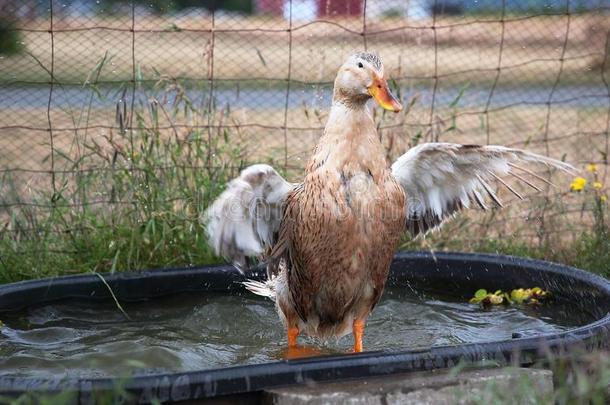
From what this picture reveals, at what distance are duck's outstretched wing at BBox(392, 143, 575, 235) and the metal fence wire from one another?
3.33ft

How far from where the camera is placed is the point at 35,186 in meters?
6.19

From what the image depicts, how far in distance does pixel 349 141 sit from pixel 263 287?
1113 mm

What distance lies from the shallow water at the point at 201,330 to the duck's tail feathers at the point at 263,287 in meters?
0.24

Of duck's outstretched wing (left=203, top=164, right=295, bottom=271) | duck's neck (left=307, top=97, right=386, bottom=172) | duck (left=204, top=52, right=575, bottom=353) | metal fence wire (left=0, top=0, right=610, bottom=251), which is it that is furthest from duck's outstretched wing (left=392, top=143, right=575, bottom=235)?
metal fence wire (left=0, top=0, right=610, bottom=251)

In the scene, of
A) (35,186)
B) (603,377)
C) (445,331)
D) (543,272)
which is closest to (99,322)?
(35,186)

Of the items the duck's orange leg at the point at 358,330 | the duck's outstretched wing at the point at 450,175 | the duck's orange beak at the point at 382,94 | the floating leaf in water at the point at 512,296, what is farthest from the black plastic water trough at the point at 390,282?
the duck's orange beak at the point at 382,94

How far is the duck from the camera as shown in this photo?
4.31 meters

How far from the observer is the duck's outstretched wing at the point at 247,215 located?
14.1 ft

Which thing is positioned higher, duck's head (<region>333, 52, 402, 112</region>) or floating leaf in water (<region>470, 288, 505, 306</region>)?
duck's head (<region>333, 52, 402, 112</region>)

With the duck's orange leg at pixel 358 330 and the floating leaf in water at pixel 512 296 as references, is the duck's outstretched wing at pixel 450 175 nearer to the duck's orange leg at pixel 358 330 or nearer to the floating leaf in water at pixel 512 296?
the floating leaf in water at pixel 512 296

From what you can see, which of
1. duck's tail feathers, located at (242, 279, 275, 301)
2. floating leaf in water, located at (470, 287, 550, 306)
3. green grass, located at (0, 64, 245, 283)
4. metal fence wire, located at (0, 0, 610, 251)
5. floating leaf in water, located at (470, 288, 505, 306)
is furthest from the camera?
metal fence wire, located at (0, 0, 610, 251)

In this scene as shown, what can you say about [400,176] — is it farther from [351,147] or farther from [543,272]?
[543,272]

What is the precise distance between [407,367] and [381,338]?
1.43 meters

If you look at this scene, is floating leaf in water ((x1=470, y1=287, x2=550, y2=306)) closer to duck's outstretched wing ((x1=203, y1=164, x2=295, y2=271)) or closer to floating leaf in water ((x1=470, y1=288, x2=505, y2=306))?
floating leaf in water ((x1=470, y1=288, x2=505, y2=306))
